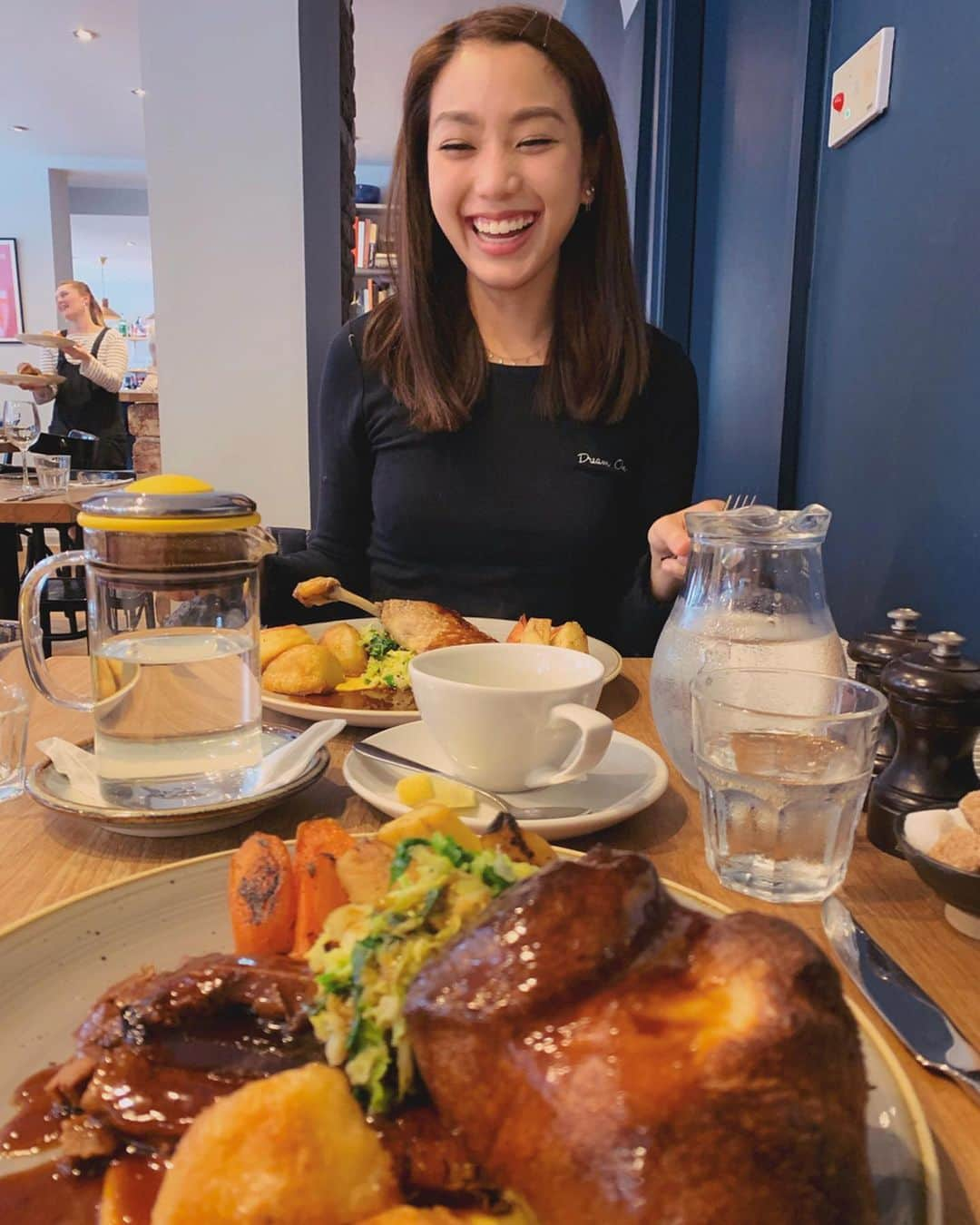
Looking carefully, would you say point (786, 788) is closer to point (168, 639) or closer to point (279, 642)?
point (168, 639)

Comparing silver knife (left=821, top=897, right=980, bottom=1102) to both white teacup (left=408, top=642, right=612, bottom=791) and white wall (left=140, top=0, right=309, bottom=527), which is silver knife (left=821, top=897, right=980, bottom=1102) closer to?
white teacup (left=408, top=642, right=612, bottom=791)

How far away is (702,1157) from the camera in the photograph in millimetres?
302

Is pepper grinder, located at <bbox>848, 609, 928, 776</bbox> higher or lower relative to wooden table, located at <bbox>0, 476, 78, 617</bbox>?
higher

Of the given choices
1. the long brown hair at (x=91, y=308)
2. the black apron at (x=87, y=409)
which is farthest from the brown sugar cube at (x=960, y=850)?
the long brown hair at (x=91, y=308)

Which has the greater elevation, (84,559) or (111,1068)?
(84,559)

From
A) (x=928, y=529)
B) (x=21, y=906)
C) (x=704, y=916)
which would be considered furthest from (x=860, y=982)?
(x=928, y=529)

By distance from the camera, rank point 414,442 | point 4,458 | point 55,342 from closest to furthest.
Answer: point 414,442 → point 55,342 → point 4,458

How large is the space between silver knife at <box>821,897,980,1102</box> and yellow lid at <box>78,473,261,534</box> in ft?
1.79

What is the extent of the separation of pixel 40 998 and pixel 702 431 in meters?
2.87

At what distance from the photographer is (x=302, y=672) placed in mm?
1090

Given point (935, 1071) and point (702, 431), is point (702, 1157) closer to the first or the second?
point (935, 1071)

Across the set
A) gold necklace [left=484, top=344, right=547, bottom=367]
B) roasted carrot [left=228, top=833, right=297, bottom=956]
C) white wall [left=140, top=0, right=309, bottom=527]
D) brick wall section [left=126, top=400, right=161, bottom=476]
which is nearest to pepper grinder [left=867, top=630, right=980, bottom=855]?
roasted carrot [left=228, top=833, right=297, bottom=956]

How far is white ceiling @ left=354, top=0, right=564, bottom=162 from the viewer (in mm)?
5422

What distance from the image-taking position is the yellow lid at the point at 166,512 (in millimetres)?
744
